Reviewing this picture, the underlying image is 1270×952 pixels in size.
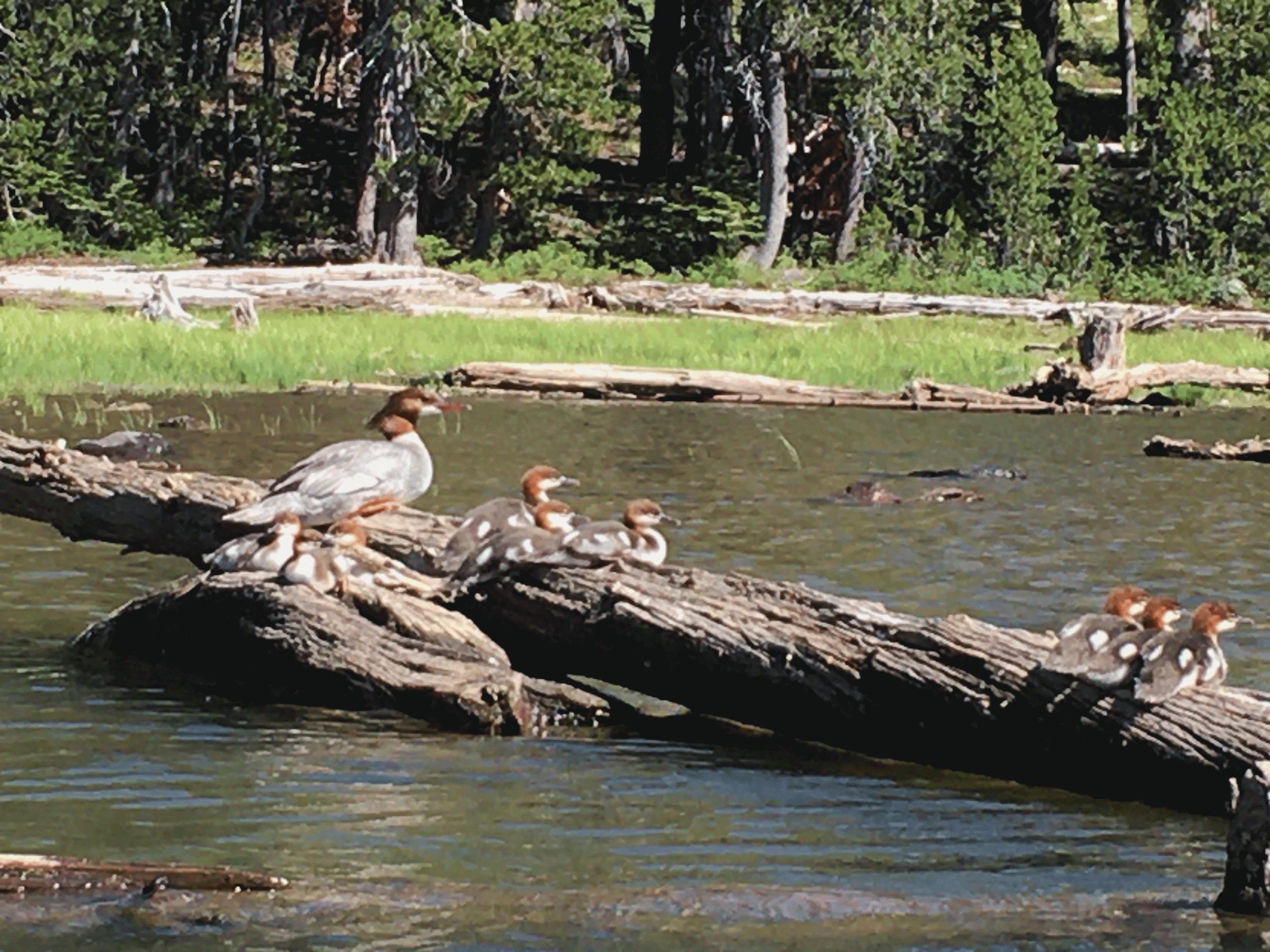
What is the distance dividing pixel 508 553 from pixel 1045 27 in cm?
4442

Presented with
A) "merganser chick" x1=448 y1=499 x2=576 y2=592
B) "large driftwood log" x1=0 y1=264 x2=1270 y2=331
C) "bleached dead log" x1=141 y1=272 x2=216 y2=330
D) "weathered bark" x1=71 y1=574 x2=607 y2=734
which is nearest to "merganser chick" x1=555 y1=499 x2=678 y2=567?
"merganser chick" x1=448 y1=499 x2=576 y2=592

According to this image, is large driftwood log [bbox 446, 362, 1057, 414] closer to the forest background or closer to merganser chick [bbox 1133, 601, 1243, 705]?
the forest background

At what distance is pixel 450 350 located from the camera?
28906 mm

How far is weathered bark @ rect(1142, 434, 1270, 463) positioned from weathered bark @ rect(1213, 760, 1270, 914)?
14746 millimetres

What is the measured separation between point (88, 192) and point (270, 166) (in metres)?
3.94

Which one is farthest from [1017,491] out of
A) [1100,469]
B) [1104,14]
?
[1104,14]

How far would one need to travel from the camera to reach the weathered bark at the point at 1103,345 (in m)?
26.9

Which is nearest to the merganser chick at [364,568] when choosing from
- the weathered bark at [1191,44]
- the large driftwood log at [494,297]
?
the large driftwood log at [494,297]

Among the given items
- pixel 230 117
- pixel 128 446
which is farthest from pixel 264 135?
pixel 128 446

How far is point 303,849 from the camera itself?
7.91m

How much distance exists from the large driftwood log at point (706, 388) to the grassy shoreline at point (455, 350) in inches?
42.9

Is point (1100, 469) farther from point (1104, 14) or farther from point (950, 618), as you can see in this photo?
point (1104, 14)

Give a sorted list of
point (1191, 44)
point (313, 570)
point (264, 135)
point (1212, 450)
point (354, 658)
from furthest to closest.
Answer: point (264, 135)
point (1191, 44)
point (1212, 450)
point (313, 570)
point (354, 658)

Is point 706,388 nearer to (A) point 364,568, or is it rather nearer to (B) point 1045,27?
(A) point 364,568
